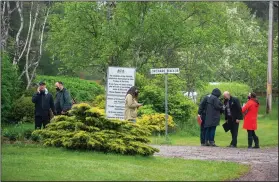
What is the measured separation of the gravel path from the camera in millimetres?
10492

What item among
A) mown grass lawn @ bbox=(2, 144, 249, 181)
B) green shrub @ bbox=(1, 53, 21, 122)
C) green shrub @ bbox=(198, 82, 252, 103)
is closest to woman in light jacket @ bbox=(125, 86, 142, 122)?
mown grass lawn @ bbox=(2, 144, 249, 181)

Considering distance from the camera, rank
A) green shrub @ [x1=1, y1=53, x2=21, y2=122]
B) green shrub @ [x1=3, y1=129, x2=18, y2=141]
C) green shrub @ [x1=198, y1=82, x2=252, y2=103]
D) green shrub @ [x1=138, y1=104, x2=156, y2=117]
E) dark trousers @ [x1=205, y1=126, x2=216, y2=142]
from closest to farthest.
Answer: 1. green shrub @ [x1=3, y1=129, x2=18, y2=141]
2. dark trousers @ [x1=205, y1=126, x2=216, y2=142]
3. green shrub @ [x1=1, y1=53, x2=21, y2=122]
4. green shrub @ [x1=138, y1=104, x2=156, y2=117]
5. green shrub @ [x1=198, y1=82, x2=252, y2=103]

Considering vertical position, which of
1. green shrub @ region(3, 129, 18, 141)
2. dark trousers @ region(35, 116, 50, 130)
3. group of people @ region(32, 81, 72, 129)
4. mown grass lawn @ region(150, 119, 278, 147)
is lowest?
mown grass lawn @ region(150, 119, 278, 147)

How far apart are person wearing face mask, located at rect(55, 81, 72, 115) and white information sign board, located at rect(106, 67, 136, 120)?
8.13 feet

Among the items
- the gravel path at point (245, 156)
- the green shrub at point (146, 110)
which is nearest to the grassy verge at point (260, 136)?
the green shrub at point (146, 110)

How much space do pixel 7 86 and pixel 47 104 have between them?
4891 mm

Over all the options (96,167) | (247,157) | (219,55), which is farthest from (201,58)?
(96,167)

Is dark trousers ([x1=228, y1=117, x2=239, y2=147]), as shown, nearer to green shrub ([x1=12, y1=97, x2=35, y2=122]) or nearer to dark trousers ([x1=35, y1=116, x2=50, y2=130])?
dark trousers ([x1=35, y1=116, x2=50, y2=130])

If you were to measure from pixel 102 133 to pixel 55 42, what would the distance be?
13.7 m

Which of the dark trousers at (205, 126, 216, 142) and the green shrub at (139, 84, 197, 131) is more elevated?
the green shrub at (139, 84, 197, 131)

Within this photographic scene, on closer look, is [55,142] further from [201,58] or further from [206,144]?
[201,58]

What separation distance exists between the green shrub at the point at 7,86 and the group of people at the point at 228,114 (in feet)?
19.0

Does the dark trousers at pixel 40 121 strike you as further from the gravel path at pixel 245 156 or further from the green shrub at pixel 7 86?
the green shrub at pixel 7 86

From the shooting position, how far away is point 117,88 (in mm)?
17156
